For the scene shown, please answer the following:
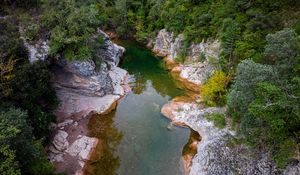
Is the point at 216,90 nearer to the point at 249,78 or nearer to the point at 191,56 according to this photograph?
the point at 249,78

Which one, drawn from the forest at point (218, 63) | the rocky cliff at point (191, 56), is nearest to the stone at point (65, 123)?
the forest at point (218, 63)

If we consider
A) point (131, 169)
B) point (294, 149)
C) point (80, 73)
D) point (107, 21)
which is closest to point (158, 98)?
point (80, 73)

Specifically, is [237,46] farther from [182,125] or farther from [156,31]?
[156,31]

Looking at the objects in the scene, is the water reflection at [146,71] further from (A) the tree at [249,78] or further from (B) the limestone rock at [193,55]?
(A) the tree at [249,78]

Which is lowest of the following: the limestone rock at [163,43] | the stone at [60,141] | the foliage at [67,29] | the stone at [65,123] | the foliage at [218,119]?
the stone at [60,141]

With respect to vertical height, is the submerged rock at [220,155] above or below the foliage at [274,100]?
below

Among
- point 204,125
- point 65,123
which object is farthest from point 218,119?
point 65,123

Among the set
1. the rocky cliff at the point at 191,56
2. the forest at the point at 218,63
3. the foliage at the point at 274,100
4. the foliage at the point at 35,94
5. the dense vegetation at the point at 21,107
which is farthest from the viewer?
the rocky cliff at the point at 191,56

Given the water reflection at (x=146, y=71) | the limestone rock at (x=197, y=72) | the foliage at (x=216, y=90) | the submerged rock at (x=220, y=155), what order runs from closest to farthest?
the submerged rock at (x=220, y=155) < the foliage at (x=216, y=90) < the limestone rock at (x=197, y=72) < the water reflection at (x=146, y=71)
